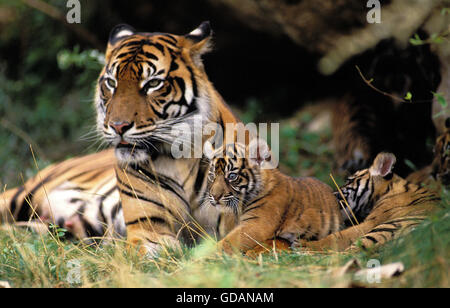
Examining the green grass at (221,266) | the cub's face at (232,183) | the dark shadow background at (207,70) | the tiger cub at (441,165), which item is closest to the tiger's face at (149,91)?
the cub's face at (232,183)

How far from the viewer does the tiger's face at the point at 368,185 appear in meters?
4.23

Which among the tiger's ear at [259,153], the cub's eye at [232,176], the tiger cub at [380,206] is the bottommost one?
the tiger cub at [380,206]

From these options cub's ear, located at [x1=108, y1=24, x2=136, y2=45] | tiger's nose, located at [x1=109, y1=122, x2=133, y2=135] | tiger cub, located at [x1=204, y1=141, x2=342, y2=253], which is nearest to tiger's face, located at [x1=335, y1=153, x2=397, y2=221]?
tiger cub, located at [x1=204, y1=141, x2=342, y2=253]

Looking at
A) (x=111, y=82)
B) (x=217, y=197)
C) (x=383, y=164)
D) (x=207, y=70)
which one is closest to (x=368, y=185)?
(x=383, y=164)

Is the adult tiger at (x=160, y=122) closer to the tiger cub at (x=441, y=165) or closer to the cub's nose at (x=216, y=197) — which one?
the cub's nose at (x=216, y=197)

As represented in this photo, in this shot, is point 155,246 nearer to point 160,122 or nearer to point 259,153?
point 160,122

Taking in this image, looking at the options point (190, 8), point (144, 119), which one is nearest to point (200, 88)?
point (144, 119)

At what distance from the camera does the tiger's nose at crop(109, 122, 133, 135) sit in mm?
3645

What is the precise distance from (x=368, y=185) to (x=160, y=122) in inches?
66.8

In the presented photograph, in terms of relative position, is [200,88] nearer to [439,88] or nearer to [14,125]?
[439,88]

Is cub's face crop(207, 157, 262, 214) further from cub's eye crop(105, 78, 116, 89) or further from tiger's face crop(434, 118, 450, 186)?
tiger's face crop(434, 118, 450, 186)

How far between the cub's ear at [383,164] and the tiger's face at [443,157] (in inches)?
18.1

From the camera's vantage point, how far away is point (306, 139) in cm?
736
